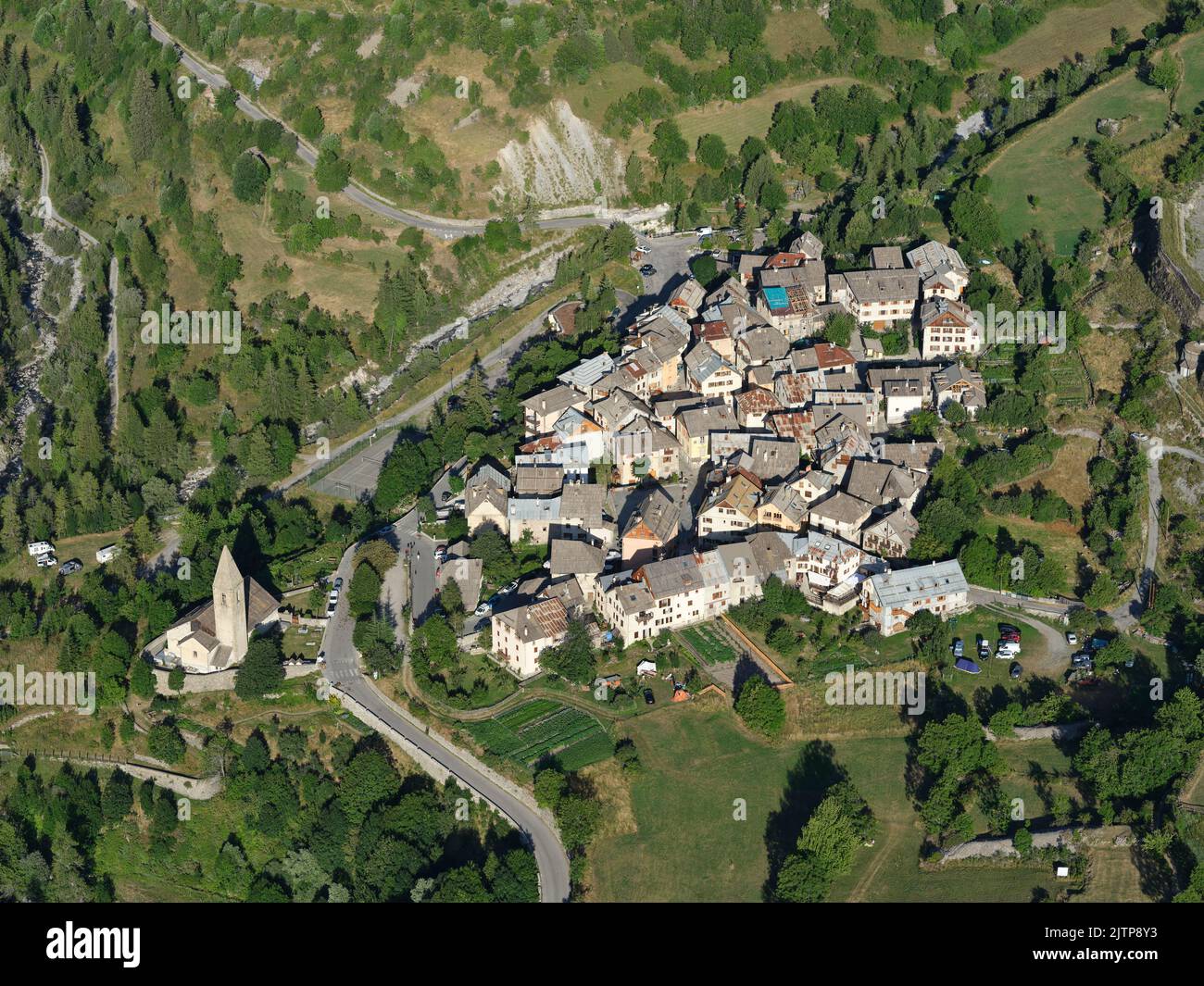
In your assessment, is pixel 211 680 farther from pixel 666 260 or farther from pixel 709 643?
pixel 666 260

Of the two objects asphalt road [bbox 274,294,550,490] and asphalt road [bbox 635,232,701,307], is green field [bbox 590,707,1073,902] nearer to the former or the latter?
asphalt road [bbox 274,294,550,490]

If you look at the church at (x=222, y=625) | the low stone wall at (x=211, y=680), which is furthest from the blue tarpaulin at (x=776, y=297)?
the low stone wall at (x=211, y=680)

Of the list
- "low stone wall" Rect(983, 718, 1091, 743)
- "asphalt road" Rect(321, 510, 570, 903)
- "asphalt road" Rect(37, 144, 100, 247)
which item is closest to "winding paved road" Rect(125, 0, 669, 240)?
"asphalt road" Rect(37, 144, 100, 247)

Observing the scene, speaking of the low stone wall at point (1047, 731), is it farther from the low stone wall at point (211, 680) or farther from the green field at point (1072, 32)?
the green field at point (1072, 32)

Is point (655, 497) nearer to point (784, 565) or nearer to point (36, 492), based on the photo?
point (784, 565)

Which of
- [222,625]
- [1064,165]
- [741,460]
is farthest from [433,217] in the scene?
[1064,165]

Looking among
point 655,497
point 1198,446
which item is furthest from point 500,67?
point 1198,446
